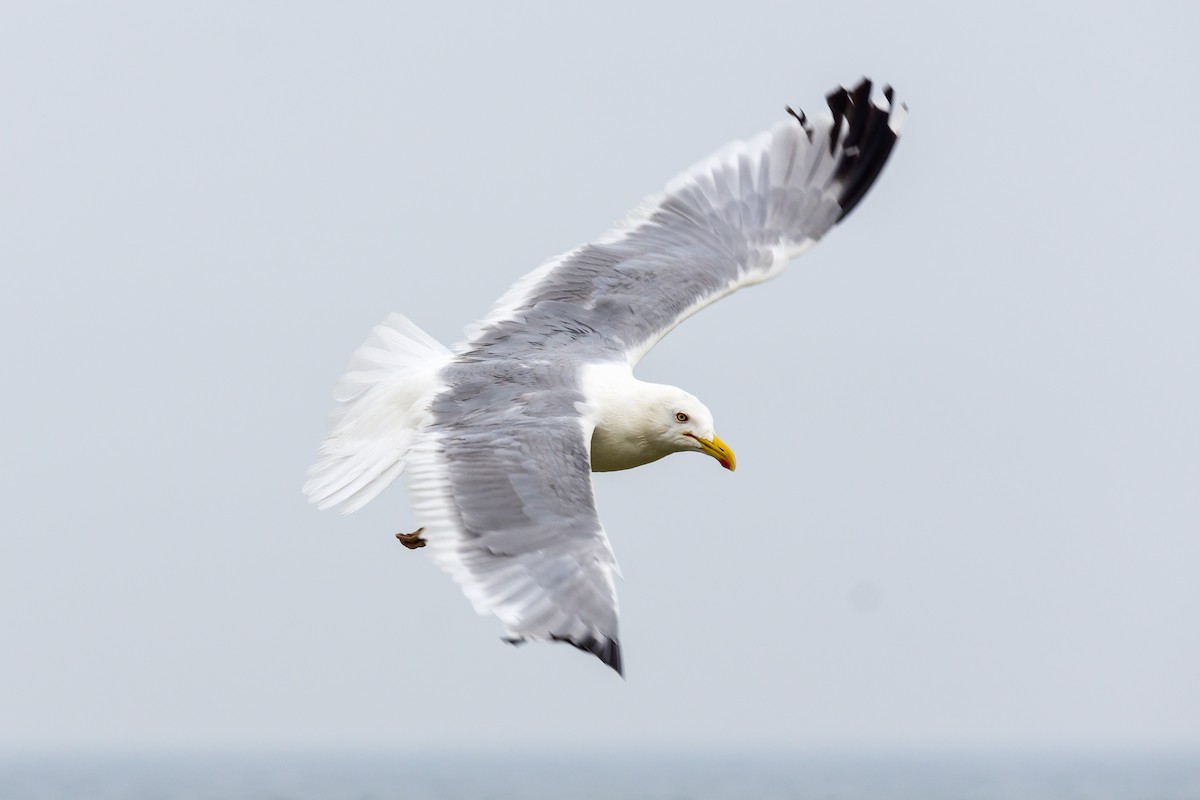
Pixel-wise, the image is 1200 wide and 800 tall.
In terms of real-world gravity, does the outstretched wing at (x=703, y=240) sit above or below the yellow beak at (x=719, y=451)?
above

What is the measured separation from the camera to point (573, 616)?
7406 mm

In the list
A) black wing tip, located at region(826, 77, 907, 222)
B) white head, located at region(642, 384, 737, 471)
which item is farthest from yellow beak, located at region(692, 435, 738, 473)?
black wing tip, located at region(826, 77, 907, 222)

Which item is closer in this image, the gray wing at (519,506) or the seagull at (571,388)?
the gray wing at (519,506)

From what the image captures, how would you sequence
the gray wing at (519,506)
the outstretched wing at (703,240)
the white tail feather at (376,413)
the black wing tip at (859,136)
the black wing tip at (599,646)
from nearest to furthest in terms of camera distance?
the black wing tip at (599,646) → the gray wing at (519,506) → the white tail feather at (376,413) → the outstretched wing at (703,240) → the black wing tip at (859,136)

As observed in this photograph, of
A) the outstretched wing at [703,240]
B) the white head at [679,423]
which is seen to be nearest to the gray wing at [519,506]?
the white head at [679,423]

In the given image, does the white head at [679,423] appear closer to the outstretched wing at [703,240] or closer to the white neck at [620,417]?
the white neck at [620,417]

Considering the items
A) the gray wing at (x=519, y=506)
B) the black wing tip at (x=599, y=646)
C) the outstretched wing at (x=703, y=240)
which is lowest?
the black wing tip at (x=599, y=646)

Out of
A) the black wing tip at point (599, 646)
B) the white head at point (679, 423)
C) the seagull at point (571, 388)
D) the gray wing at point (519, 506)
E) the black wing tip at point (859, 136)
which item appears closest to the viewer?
the black wing tip at point (599, 646)

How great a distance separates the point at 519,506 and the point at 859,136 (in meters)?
4.87

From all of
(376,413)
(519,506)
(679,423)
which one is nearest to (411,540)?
(376,413)

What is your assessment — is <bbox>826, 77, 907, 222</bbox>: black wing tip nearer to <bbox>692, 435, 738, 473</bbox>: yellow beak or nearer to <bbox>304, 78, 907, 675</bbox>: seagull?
<bbox>304, 78, 907, 675</bbox>: seagull

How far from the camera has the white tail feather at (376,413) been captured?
30.7 feet

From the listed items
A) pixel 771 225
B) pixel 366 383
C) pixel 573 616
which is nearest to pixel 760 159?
pixel 771 225

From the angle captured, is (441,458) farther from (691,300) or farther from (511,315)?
(691,300)
